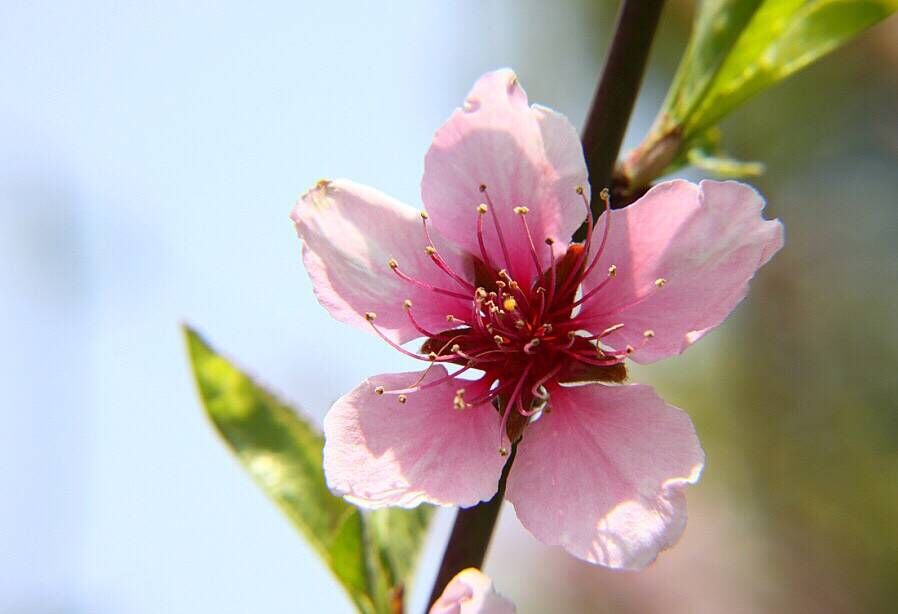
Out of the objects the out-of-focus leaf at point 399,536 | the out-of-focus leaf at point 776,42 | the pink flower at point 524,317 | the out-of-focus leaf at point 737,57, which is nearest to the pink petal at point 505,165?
the pink flower at point 524,317

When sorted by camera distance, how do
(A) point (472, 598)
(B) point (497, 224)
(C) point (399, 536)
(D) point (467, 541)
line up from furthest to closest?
(C) point (399, 536) → (B) point (497, 224) → (D) point (467, 541) → (A) point (472, 598)

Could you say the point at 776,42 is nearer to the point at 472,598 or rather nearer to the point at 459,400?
the point at 459,400

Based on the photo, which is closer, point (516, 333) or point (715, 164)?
point (516, 333)

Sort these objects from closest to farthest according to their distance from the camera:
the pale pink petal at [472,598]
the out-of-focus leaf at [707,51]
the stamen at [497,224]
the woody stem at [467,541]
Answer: the pale pink petal at [472,598], the woody stem at [467,541], the stamen at [497,224], the out-of-focus leaf at [707,51]

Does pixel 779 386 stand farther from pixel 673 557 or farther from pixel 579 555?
pixel 579 555

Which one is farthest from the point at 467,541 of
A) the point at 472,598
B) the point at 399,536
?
the point at 399,536

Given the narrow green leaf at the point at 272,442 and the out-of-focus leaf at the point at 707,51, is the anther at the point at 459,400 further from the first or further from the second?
the out-of-focus leaf at the point at 707,51
